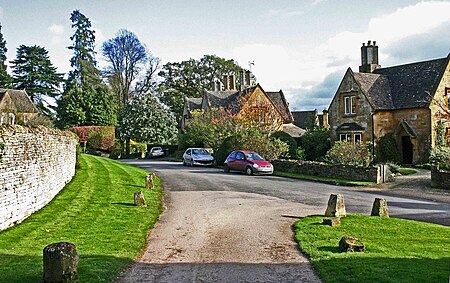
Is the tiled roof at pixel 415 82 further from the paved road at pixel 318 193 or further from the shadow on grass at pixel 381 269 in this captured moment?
the shadow on grass at pixel 381 269

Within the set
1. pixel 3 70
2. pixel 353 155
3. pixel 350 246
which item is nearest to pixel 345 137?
pixel 353 155

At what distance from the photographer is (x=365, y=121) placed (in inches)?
1484

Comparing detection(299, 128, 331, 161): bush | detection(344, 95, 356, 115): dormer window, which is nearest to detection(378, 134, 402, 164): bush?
detection(344, 95, 356, 115): dormer window

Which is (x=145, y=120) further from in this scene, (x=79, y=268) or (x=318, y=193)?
(x=79, y=268)

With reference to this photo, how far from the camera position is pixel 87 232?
11.3 m

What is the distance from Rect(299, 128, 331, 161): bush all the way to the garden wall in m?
8.05

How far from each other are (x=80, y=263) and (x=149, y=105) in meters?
53.9

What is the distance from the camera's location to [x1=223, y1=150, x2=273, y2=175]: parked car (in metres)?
30.1

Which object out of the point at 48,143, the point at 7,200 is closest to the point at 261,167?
the point at 48,143

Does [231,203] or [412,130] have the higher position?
[412,130]

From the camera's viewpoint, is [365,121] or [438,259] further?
[365,121]

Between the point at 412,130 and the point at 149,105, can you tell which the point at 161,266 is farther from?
the point at 149,105

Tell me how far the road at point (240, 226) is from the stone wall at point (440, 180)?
9.45 ft

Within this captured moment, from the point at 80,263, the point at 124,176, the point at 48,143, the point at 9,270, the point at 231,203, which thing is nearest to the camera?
the point at 9,270
